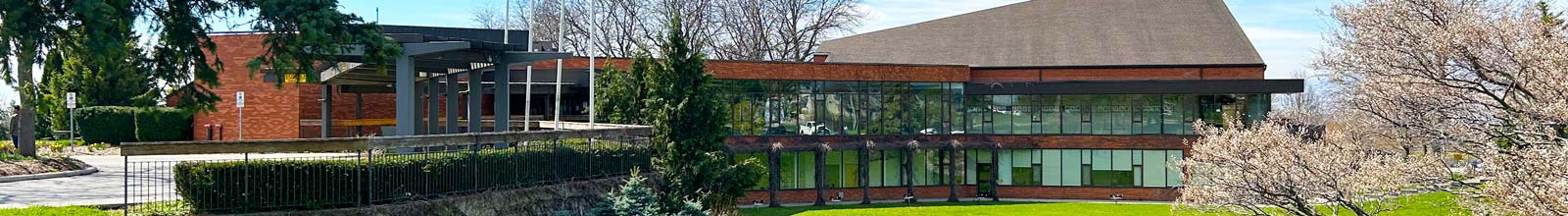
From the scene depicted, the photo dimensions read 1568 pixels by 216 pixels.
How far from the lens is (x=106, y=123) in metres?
44.6

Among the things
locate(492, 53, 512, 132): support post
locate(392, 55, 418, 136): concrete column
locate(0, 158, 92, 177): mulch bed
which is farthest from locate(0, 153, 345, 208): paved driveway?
locate(492, 53, 512, 132): support post

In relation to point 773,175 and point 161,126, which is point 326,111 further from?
point 773,175

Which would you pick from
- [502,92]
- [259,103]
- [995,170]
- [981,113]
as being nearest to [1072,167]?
[995,170]

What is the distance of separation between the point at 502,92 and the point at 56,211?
8.51 meters

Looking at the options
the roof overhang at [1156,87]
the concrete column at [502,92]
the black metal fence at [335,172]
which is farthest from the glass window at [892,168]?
the black metal fence at [335,172]

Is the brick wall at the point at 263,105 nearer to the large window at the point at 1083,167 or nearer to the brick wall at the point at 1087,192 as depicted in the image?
the large window at the point at 1083,167

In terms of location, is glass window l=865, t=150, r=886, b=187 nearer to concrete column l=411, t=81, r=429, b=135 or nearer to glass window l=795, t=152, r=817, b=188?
glass window l=795, t=152, r=817, b=188

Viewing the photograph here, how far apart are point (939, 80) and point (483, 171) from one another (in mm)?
30983

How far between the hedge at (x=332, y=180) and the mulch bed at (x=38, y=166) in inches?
380

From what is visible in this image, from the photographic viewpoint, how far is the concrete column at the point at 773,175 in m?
42.8

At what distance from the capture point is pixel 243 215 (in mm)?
13766

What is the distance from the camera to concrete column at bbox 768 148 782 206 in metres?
42.8

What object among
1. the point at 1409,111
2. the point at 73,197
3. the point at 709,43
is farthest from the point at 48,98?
the point at 709,43

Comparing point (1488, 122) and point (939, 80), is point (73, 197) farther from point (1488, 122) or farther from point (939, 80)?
point (939, 80)
